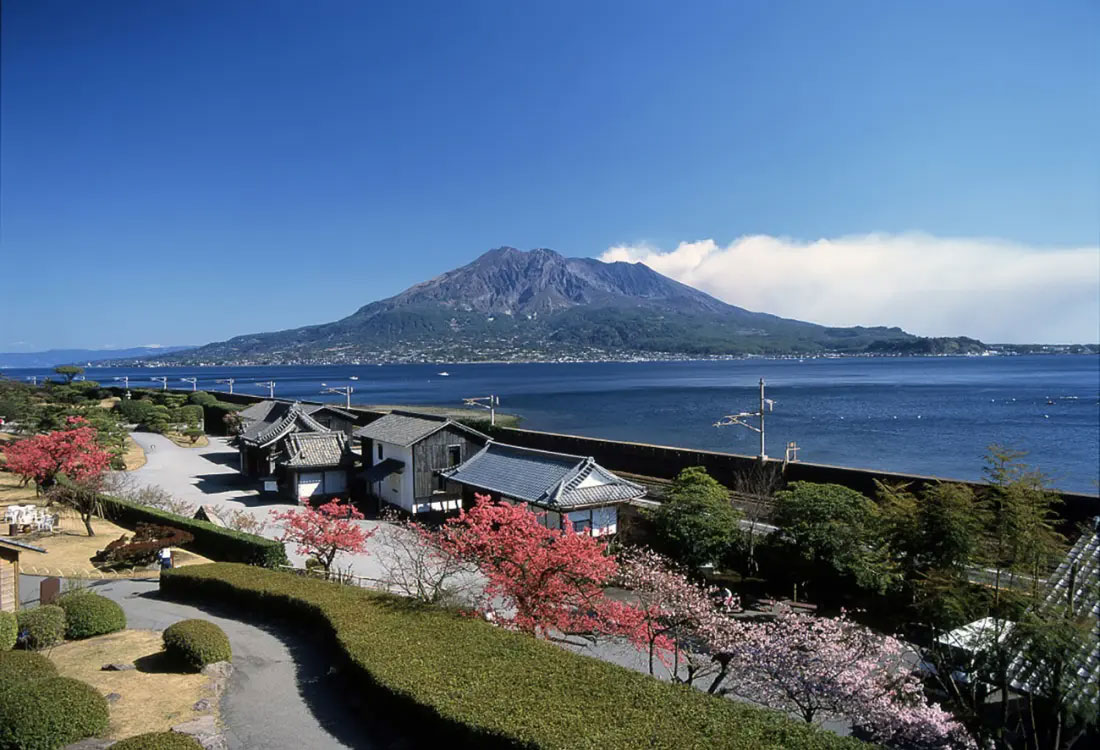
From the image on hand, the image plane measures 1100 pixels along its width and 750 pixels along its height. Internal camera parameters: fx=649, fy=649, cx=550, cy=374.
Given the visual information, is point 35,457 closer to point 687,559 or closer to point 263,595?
point 263,595

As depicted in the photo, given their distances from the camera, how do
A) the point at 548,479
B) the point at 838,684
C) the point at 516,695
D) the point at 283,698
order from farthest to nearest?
the point at 548,479 → the point at 283,698 → the point at 838,684 → the point at 516,695

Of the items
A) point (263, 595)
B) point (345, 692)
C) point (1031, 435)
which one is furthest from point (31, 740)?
point (1031, 435)

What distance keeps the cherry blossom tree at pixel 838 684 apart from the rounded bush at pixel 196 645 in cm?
910

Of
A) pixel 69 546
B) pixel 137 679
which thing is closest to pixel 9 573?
pixel 137 679

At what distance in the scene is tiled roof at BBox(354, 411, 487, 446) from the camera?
2869cm

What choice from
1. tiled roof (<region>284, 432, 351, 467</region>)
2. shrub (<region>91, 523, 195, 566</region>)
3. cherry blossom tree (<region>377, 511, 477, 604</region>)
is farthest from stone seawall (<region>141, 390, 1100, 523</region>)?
shrub (<region>91, 523, 195, 566</region>)

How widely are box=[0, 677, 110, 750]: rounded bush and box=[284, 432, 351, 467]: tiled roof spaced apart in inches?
907

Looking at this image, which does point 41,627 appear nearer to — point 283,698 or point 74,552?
point 283,698

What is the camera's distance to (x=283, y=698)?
10.6 meters

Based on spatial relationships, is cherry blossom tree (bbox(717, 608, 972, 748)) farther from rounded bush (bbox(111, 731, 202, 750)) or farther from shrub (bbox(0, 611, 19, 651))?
shrub (bbox(0, 611, 19, 651))

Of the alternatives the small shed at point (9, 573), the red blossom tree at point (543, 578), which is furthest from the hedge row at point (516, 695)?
the small shed at point (9, 573)

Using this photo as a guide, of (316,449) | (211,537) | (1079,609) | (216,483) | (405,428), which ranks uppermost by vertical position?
(1079,609)

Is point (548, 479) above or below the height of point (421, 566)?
above

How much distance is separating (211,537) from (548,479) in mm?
11460
